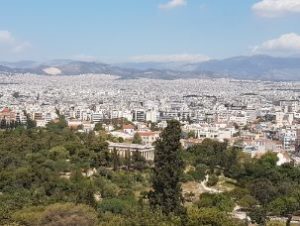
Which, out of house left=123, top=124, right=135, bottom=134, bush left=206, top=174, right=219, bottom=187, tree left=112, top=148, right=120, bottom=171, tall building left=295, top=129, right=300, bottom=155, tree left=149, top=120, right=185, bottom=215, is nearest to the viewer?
tree left=149, top=120, right=185, bottom=215

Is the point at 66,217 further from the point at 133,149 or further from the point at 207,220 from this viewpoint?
the point at 133,149

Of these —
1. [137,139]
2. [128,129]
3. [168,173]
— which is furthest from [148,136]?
[168,173]

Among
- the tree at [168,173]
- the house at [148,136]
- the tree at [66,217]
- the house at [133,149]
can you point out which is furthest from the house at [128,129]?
the tree at [66,217]

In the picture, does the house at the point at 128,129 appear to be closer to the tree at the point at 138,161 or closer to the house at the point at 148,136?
the house at the point at 148,136

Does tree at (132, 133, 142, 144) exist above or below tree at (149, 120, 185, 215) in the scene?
below

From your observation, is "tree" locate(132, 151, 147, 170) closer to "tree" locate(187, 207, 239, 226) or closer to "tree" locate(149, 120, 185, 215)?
"tree" locate(149, 120, 185, 215)

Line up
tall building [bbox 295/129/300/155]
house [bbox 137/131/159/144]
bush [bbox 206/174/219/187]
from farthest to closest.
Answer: tall building [bbox 295/129/300/155], house [bbox 137/131/159/144], bush [bbox 206/174/219/187]

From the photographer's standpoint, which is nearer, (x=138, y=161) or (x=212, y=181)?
(x=212, y=181)

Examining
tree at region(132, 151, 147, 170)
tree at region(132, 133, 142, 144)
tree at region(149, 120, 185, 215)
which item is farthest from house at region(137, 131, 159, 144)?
tree at region(149, 120, 185, 215)

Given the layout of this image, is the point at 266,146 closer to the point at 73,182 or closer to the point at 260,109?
the point at 73,182
